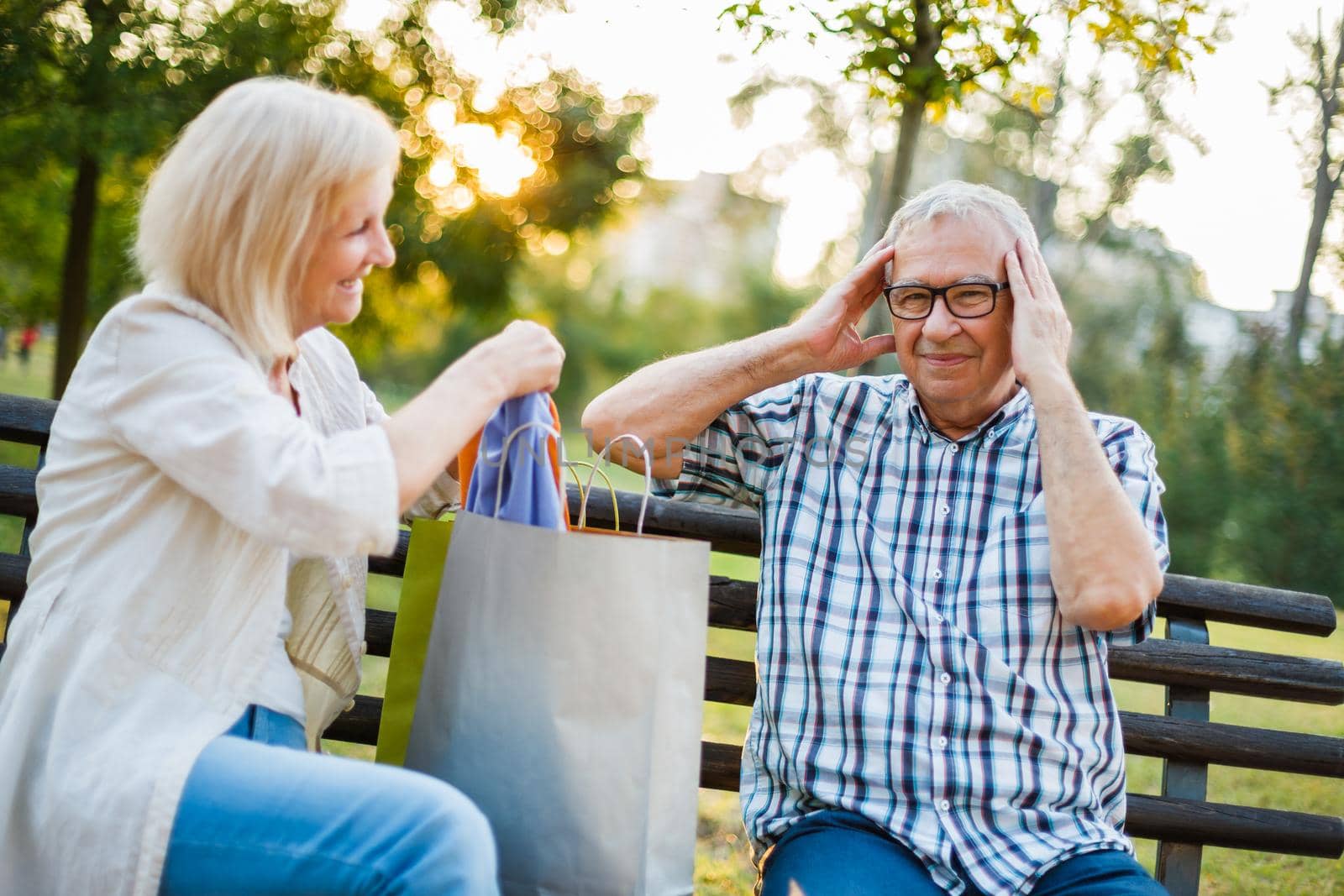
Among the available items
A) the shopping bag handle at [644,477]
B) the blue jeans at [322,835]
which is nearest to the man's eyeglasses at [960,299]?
the shopping bag handle at [644,477]

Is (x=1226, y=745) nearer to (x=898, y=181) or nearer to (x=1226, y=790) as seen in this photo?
(x=1226, y=790)

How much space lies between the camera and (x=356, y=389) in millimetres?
2225

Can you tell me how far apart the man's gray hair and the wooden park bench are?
0.80 meters

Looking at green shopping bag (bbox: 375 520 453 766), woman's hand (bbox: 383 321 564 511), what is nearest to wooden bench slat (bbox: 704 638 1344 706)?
green shopping bag (bbox: 375 520 453 766)

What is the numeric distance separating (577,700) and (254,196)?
2.93ft

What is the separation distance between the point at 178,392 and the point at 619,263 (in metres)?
55.2

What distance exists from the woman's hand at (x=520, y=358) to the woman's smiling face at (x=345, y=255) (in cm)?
21

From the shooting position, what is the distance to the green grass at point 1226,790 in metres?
3.63

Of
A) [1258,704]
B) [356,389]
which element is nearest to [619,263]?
[1258,704]

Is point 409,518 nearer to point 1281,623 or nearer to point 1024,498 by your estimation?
point 1024,498

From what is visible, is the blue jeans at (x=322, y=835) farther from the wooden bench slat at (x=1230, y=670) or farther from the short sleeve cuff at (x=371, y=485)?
the wooden bench slat at (x=1230, y=670)

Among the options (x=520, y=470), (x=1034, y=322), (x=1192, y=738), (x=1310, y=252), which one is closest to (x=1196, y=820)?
(x=1192, y=738)

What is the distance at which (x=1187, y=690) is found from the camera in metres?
3.02

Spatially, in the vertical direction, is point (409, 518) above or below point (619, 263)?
below
